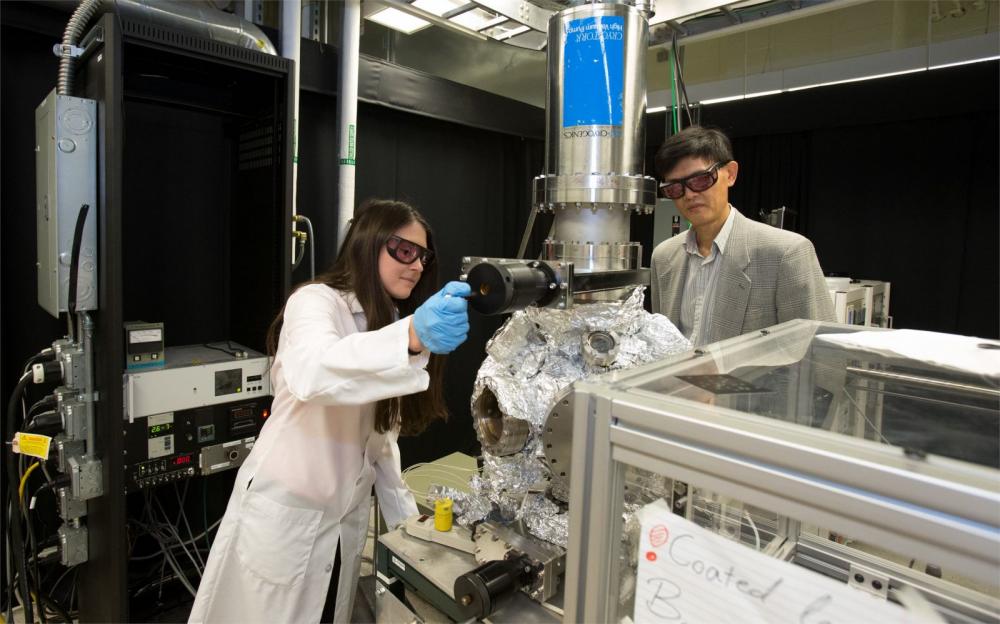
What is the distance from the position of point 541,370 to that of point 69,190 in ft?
4.50

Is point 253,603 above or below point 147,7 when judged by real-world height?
below

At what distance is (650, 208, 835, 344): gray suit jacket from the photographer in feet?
4.56

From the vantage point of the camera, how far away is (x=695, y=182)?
136 cm

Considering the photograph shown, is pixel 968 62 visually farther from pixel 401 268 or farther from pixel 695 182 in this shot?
pixel 401 268

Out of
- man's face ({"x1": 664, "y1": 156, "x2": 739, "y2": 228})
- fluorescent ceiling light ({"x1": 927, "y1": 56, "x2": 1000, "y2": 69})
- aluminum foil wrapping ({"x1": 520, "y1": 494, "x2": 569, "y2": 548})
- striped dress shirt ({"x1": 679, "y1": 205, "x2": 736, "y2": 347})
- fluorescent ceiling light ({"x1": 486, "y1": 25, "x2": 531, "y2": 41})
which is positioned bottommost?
aluminum foil wrapping ({"x1": 520, "y1": 494, "x2": 569, "y2": 548})

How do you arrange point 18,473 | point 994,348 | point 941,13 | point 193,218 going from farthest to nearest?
point 941,13 < point 193,218 < point 18,473 < point 994,348

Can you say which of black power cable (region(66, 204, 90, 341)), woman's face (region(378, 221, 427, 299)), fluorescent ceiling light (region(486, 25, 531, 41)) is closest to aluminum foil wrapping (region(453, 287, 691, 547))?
woman's face (region(378, 221, 427, 299))

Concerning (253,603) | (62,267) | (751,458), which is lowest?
(253,603)

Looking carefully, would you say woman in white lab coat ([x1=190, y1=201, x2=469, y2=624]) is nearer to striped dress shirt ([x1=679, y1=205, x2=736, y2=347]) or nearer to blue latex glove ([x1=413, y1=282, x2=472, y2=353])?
blue latex glove ([x1=413, y1=282, x2=472, y2=353])

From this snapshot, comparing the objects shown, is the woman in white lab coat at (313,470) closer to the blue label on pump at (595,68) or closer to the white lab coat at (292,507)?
the white lab coat at (292,507)

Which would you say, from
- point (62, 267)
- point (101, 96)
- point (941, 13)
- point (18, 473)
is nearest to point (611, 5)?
point (101, 96)

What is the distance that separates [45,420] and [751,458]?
72.2 inches

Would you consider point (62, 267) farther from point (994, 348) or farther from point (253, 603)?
point (994, 348)

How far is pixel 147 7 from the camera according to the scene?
166 cm
